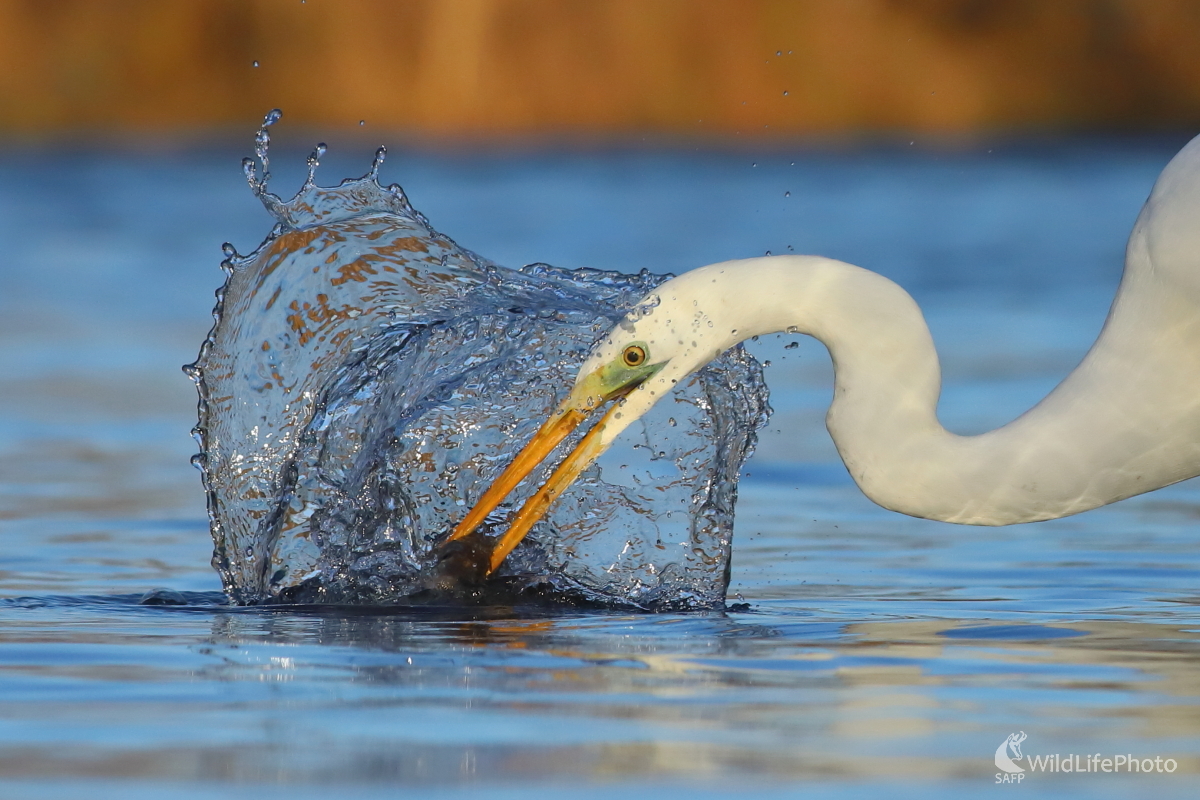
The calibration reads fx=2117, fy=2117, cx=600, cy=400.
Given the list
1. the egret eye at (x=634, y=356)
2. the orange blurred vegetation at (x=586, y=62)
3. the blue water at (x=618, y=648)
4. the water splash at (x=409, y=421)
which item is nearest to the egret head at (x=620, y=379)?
the egret eye at (x=634, y=356)

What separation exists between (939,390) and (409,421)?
2.03 m

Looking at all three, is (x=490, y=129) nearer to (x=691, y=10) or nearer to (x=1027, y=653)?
(x=691, y=10)

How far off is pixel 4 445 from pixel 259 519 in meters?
2.93

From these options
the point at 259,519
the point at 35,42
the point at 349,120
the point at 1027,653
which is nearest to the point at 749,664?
the point at 1027,653

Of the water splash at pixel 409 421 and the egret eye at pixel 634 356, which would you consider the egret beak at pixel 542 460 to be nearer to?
the egret eye at pixel 634 356

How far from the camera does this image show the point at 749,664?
555 cm

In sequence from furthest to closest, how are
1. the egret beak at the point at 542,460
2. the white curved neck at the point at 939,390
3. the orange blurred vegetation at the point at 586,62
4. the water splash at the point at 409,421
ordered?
the orange blurred vegetation at the point at 586,62, the water splash at the point at 409,421, the egret beak at the point at 542,460, the white curved neck at the point at 939,390

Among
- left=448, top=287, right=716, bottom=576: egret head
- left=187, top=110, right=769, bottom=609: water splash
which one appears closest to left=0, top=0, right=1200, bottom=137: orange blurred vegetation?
left=187, top=110, right=769, bottom=609: water splash

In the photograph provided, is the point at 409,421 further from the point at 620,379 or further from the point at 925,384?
the point at 925,384

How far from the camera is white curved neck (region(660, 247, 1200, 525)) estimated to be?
246 inches

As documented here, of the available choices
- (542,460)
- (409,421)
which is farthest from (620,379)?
(409,421)

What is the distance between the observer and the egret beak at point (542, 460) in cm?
640

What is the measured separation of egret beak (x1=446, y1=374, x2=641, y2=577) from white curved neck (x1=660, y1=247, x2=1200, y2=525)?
1.18 feet

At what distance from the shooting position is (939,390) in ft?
20.3
